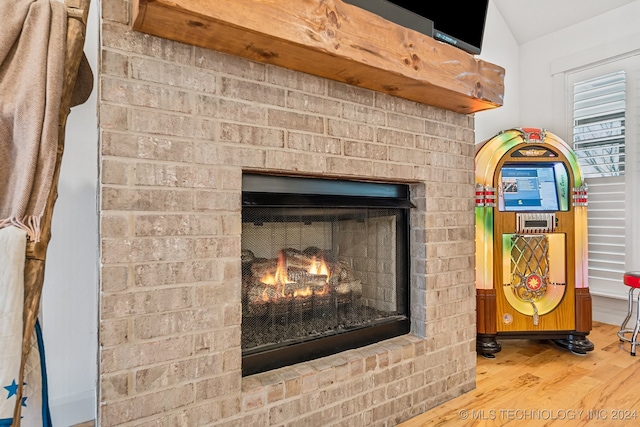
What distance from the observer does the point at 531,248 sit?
2.66 metres

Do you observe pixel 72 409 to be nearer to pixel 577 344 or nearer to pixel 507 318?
pixel 507 318

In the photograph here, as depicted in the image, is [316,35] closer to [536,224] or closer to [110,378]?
[110,378]

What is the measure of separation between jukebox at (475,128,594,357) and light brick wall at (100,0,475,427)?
1.09 metres

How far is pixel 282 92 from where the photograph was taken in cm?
146

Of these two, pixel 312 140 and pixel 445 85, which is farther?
pixel 445 85

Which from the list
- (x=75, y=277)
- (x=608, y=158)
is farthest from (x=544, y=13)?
(x=75, y=277)

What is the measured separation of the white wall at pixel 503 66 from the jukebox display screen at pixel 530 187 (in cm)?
72

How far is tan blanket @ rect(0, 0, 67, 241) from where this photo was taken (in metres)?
1.04

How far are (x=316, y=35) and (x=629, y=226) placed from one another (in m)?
3.15

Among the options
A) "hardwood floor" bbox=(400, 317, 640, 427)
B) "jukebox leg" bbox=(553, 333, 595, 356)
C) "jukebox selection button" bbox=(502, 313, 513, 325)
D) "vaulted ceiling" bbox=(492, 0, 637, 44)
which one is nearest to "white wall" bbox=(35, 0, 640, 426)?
"hardwood floor" bbox=(400, 317, 640, 427)

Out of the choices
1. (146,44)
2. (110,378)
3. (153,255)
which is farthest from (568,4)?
(110,378)

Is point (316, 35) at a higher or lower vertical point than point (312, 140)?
higher

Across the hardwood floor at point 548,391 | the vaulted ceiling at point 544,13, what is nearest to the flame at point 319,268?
the hardwood floor at point 548,391

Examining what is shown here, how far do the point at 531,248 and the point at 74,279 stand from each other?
2.67 m
